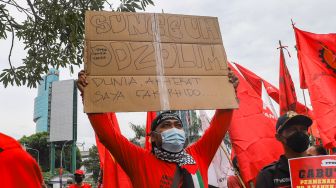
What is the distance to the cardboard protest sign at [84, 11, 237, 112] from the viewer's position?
107 inches

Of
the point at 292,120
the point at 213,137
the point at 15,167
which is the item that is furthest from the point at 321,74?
the point at 15,167

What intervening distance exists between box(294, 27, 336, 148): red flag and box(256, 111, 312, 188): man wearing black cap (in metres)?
1.89

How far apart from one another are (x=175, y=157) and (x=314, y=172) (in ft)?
2.85

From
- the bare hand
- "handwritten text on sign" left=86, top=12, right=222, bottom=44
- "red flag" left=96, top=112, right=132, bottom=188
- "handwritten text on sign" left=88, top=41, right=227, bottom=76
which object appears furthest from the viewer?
"red flag" left=96, top=112, right=132, bottom=188

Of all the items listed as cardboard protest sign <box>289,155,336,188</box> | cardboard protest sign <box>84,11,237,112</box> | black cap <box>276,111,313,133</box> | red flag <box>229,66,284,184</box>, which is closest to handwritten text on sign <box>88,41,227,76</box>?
cardboard protest sign <box>84,11,237,112</box>

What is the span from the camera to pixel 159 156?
2717 mm

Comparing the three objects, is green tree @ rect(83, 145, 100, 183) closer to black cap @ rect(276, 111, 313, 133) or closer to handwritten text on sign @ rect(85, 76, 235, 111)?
handwritten text on sign @ rect(85, 76, 235, 111)

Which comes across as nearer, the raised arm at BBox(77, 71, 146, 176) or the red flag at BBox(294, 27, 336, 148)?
the raised arm at BBox(77, 71, 146, 176)

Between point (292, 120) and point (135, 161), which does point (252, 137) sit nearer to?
point (292, 120)

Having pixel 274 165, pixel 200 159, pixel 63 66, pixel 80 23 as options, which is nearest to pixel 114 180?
pixel 63 66

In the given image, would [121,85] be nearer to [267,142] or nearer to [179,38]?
[179,38]

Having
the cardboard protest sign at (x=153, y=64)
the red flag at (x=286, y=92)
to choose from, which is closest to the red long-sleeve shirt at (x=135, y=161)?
the cardboard protest sign at (x=153, y=64)

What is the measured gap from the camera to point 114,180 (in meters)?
5.36

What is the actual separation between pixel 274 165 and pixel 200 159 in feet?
1.71
